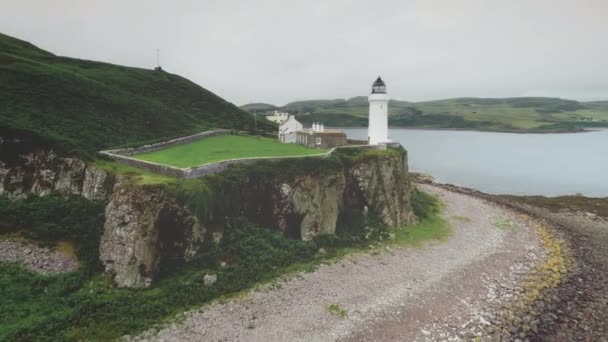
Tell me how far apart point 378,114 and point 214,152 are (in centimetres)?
1794

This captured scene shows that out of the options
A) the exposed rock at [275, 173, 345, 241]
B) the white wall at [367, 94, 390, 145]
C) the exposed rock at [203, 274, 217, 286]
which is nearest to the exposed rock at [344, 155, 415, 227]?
the exposed rock at [275, 173, 345, 241]

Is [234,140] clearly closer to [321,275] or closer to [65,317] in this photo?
[321,275]

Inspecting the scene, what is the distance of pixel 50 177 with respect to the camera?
22734 millimetres

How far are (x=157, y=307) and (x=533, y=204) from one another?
4578 cm

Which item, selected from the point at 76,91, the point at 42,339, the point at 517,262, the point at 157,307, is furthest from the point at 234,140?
the point at 517,262

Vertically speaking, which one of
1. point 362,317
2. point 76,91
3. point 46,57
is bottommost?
point 362,317

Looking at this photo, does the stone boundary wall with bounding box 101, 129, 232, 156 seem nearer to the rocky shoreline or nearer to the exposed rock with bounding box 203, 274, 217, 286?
the exposed rock with bounding box 203, 274, 217, 286

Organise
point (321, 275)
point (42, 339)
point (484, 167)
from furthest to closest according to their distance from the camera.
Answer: point (484, 167) → point (321, 275) → point (42, 339)

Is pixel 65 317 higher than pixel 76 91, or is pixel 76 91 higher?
pixel 76 91

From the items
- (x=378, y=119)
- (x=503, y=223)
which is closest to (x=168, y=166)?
(x=378, y=119)

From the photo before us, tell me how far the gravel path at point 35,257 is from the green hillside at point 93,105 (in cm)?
750

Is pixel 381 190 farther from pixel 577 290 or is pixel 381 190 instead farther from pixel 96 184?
pixel 96 184

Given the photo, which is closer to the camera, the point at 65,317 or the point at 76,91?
the point at 65,317

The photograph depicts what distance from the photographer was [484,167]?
7450 cm
